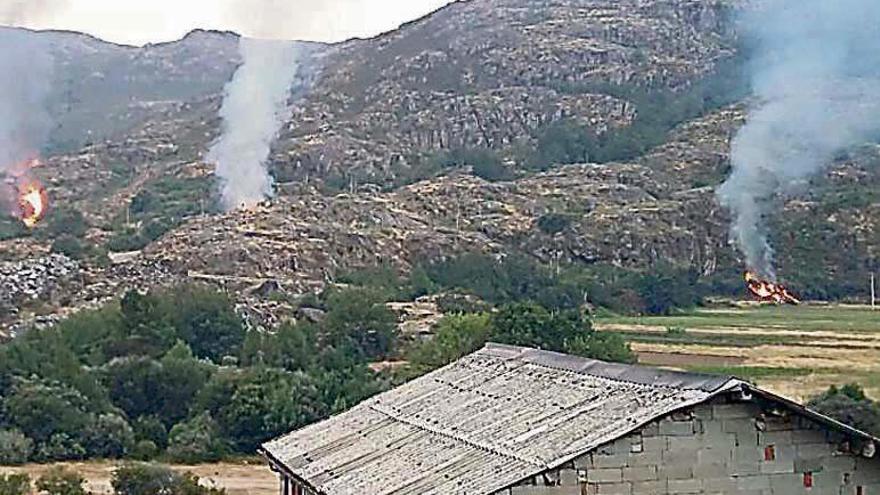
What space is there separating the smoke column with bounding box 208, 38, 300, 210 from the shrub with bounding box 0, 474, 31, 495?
85042 millimetres

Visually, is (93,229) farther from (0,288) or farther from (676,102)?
(676,102)

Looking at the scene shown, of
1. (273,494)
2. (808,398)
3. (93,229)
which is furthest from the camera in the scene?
(93,229)

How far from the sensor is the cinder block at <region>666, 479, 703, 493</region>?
19781 millimetres

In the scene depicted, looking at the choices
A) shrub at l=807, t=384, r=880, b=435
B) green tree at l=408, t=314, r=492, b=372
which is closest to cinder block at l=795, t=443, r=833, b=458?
shrub at l=807, t=384, r=880, b=435

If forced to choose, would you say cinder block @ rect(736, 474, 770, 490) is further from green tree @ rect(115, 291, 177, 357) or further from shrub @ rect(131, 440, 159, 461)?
green tree @ rect(115, 291, 177, 357)

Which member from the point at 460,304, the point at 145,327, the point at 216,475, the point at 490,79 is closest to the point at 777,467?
the point at 216,475

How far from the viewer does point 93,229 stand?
124m

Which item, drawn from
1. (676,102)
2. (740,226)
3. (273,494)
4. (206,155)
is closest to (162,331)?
(273,494)

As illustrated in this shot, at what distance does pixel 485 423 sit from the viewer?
75.1 ft

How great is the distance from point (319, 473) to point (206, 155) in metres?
132

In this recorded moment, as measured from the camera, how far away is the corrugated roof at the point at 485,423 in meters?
19.9

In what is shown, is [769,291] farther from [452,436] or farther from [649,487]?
[649,487]

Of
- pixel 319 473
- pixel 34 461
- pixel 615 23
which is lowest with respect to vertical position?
pixel 34 461

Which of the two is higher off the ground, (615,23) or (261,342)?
(615,23)
